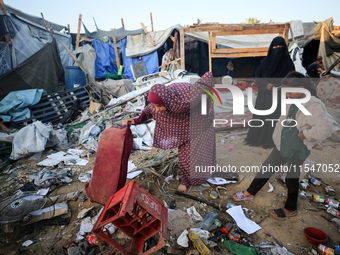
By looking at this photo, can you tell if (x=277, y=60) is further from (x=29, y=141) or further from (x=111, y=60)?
(x=111, y=60)

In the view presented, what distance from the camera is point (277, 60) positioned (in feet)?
10.6

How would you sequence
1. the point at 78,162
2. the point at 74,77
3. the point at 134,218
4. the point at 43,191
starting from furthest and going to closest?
the point at 74,77 → the point at 78,162 → the point at 43,191 → the point at 134,218

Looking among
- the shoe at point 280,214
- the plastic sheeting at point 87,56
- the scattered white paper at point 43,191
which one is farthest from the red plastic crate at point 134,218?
the plastic sheeting at point 87,56

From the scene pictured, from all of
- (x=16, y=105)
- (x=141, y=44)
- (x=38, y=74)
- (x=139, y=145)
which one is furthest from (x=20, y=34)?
(x=139, y=145)

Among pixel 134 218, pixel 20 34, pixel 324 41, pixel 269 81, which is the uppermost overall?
pixel 20 34

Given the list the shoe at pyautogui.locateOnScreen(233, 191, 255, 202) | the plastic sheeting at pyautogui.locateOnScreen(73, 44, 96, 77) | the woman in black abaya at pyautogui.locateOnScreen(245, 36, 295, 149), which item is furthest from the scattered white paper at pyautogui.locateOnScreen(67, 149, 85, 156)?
the plastic sheeting at pyautogui.locateOnScreen(73, 44, 96, 77)

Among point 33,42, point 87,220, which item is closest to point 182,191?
point 87,220

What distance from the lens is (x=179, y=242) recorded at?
173cm

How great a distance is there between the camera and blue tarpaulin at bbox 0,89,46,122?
4676 mm

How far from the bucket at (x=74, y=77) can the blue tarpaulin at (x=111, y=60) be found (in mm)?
2183

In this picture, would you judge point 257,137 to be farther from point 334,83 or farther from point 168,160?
point 334,83

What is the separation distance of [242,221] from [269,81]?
253 centimetres

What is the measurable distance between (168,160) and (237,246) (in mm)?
1611

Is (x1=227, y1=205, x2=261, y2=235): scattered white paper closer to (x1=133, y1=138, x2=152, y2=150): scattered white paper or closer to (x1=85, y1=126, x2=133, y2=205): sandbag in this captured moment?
(x1=85, y1=126, x2=133, y2=205): sandbag
